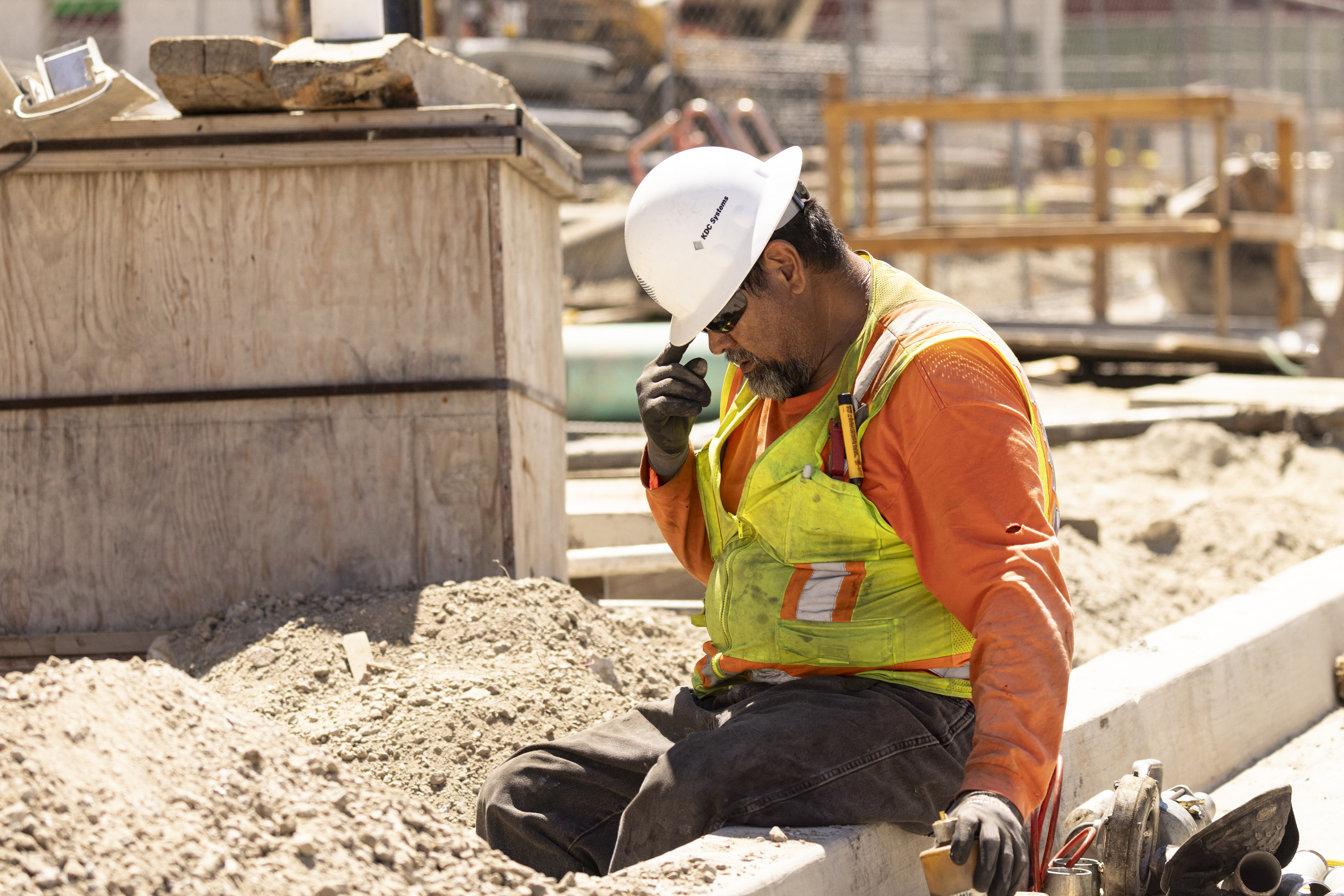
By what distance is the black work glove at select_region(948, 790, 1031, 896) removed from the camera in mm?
2377

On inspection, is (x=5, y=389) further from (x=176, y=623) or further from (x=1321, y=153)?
(x=1321, y=153)

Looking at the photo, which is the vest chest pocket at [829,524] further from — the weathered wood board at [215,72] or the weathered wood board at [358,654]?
the weathered wood board at [215,72]

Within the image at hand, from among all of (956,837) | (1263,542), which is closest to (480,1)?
(1263,542)

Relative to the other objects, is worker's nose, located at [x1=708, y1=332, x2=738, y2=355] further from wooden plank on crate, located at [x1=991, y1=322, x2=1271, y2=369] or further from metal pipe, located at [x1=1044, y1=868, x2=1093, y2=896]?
wooden plank on crate, located at [x1=991, y1=322, x2=1271, y2=369]

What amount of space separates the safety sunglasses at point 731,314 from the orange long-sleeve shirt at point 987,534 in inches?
11.6

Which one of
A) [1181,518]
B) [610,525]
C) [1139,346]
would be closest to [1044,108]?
[1139,346]

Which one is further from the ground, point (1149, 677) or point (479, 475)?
point (479, 475)

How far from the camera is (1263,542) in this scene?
6.91 metres

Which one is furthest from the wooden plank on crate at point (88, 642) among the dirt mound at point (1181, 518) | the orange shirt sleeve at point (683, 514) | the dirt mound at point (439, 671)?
the dirt mound at point (1181, 518)

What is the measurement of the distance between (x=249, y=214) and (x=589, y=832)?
94.7 inches

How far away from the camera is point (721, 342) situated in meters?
3.12

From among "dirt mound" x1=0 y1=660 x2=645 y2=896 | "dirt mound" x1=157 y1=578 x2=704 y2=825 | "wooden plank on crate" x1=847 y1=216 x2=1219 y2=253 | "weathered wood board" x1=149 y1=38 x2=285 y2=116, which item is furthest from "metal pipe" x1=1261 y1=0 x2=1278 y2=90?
"dirt mound" x1=0 y1=660 x2=645 y2=896

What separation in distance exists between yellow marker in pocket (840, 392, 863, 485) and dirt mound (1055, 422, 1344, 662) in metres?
3.01

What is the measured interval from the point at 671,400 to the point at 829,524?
1.68 ft
